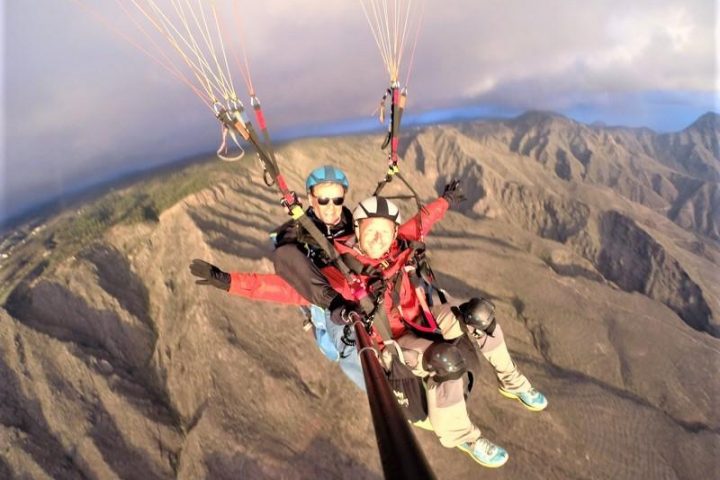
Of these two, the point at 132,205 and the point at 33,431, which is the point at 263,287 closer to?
the point at 33,431

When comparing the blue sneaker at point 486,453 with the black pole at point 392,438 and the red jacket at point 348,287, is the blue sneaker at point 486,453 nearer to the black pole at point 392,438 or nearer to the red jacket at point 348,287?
the red jacket at point 348,287

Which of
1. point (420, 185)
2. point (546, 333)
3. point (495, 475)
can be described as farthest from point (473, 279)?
point (420, 185)

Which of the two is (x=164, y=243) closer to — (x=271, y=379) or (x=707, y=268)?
(x=271, y=379)

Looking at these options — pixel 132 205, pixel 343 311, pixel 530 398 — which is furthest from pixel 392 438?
pixel 132 205

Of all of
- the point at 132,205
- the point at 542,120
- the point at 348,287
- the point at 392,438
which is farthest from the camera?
the point at 542,120

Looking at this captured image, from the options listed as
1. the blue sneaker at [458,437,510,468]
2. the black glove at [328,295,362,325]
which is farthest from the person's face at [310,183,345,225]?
the blue sneaker at [458,437,510,468]

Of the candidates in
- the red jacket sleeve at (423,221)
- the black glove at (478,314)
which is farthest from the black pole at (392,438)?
the red jacket sleeve at (423,221)

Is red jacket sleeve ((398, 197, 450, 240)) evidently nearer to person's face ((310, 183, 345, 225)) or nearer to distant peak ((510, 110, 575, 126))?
person's face ((310, 183, 345, 225))
